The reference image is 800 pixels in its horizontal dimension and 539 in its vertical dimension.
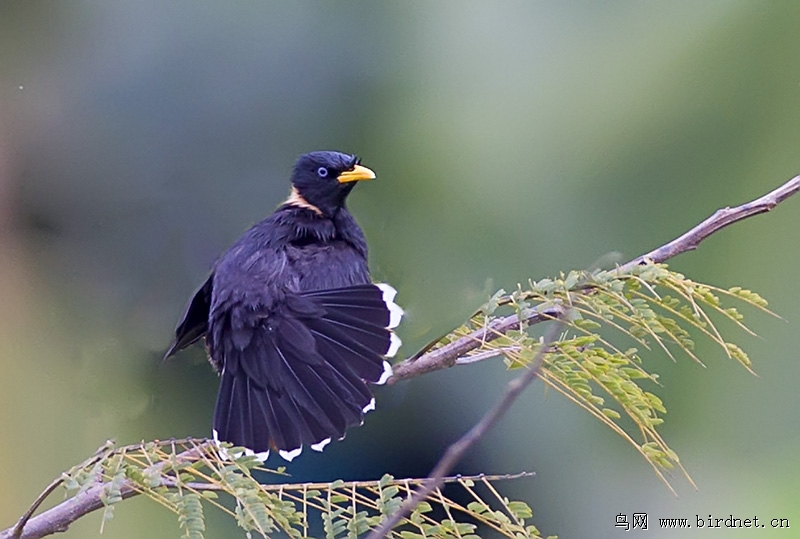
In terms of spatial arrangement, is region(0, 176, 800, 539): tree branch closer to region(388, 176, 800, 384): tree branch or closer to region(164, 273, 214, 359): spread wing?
region(388, 176, 800, 384): tree branch

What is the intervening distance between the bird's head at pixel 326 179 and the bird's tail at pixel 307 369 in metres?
0.35

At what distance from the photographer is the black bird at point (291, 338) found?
39.9 inches

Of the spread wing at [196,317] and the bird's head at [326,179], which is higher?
the bird's head at [326,179]

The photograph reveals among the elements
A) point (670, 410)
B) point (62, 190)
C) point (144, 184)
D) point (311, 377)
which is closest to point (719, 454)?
point (670, 410)

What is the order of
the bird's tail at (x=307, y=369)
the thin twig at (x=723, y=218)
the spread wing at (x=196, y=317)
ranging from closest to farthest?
1. the thin twig at (x=723, y=218)
2. the bird's tail at (x=307, y=369)
3. the spread wing at (x=196, y=317)

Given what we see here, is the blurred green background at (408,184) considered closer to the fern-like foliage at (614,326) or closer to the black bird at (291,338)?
the black bird at (291,338)

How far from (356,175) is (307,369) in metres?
0.47

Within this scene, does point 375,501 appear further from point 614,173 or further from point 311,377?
point 614,173

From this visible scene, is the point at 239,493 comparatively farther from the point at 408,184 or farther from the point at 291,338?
the point at 408,184

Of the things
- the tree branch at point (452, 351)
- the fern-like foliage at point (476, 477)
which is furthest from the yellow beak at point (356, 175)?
the fern-like foliage at point (476, 477)

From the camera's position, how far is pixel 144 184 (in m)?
1.51

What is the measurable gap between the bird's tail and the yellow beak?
0.36 meters

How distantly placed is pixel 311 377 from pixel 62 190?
2.36ft

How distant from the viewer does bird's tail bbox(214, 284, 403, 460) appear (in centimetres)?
101
